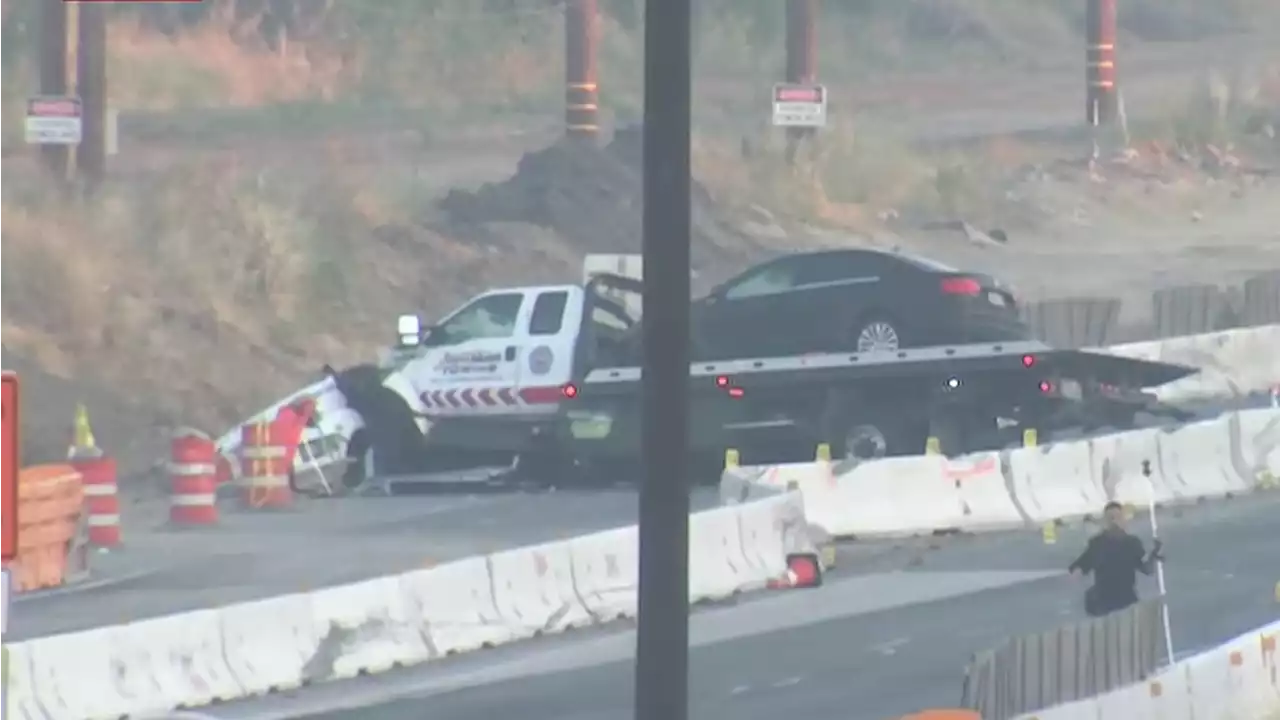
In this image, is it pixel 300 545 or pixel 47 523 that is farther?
pixel 300 545

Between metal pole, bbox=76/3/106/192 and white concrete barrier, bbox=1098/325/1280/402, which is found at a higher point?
metal pole, bbox=76/3/106/192

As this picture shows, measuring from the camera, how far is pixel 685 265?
9953 mm

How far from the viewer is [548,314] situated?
27.0 m

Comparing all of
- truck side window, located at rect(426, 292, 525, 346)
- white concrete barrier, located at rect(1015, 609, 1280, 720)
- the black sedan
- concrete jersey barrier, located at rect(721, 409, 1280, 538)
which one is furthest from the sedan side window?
white concrete barrier, located at rect(1015, 609, 1280, 720)

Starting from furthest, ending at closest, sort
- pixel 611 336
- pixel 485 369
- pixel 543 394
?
1. pixel 485 369
2. pixel 543 394
3. pixel 611 336

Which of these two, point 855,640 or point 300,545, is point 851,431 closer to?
point 300,545

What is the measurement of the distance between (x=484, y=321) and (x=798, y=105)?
1145 cm

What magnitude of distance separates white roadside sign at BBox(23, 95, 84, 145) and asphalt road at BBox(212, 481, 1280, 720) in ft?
42.9

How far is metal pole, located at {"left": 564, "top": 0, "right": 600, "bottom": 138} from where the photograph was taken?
42656 mm

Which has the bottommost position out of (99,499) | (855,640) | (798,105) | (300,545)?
(300,545)

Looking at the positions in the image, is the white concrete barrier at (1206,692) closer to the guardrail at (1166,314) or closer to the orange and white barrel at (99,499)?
the orange and white barrel at (99,499)

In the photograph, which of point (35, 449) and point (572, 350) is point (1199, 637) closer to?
point (572, 350)

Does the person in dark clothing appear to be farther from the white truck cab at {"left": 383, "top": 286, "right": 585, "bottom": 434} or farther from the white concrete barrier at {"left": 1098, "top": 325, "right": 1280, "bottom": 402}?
the white concrete barrier at {"left": 1098, "top": 325, "right": 1280, "bottom": 402}

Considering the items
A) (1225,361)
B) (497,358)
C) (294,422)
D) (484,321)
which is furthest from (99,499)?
(1225,361)
